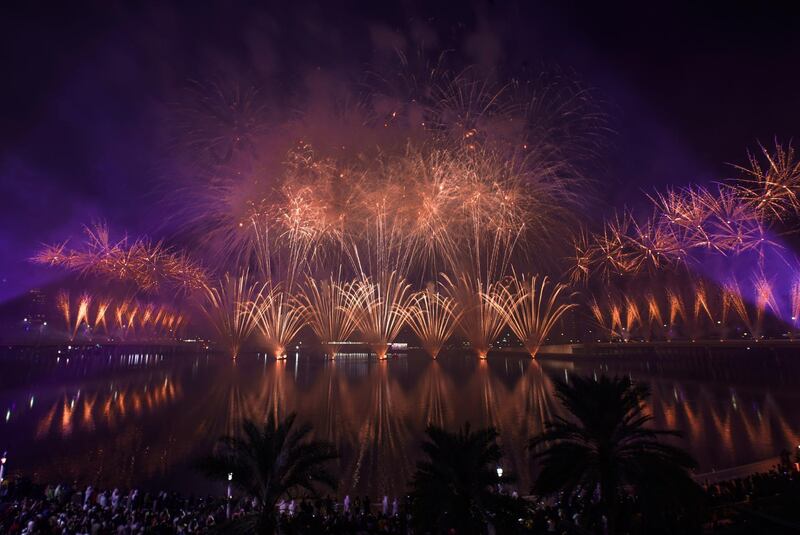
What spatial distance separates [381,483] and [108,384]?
48.2 meters

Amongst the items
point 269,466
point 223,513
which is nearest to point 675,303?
point 223,513

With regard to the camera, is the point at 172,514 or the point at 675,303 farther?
the point at 675,303

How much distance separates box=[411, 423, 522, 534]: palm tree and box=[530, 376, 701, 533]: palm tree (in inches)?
68.7

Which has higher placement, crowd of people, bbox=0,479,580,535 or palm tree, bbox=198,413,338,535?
palm tree, bbox=198,413,338,535

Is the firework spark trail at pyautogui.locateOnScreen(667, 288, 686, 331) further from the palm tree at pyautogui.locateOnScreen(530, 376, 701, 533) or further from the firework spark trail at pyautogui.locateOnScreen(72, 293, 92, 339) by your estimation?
the firework spark trail at pyautogui.locateOnScreen(72, 293, 92, 339)

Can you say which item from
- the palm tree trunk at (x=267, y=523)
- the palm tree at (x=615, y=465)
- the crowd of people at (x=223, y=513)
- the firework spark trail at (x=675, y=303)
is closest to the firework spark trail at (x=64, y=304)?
the crowd of people at (x=223, y=513)

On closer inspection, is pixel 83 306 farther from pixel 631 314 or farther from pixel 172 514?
pixel 631 314

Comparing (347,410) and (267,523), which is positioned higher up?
(267,523)

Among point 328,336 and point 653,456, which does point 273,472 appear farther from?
point 328,336

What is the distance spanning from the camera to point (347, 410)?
1491 inches

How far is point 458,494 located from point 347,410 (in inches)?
1060

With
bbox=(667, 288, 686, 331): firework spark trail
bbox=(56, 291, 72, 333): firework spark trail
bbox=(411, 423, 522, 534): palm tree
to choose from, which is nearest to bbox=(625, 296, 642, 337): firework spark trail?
bbox=(667, 288, 686, 331): firework spark trail

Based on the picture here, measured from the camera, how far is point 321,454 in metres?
14.7

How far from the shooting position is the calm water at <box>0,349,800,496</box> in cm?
2481
